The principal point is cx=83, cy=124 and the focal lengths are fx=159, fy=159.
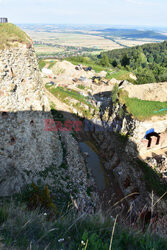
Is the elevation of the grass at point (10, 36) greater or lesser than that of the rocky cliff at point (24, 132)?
greater

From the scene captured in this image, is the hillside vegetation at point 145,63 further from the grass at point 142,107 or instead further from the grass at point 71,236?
the grass at point 71,236

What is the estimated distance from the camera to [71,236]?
19.9 ft

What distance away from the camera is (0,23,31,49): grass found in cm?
1471

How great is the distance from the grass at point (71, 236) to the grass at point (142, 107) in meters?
21.1

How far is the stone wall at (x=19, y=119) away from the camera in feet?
48.6

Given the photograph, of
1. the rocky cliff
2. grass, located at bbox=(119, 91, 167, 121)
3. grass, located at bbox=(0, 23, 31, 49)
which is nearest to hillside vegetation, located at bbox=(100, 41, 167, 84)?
grass, located at bbox=(119, 91, 167, 121)

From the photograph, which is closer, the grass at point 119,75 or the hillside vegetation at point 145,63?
the hillside vegetation at point 145,63

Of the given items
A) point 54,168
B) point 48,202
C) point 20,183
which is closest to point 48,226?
point 48,202

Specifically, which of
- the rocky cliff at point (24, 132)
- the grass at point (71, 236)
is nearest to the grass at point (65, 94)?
the rocky cliff at point (24, 132)

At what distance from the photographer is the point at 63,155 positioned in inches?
1005

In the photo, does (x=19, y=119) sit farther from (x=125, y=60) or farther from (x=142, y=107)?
(x=125, y=60)

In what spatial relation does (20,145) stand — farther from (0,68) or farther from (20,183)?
(0,68)

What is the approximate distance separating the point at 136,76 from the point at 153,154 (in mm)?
43480

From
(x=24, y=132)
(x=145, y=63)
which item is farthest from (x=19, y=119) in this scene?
(x=145, y=63)
